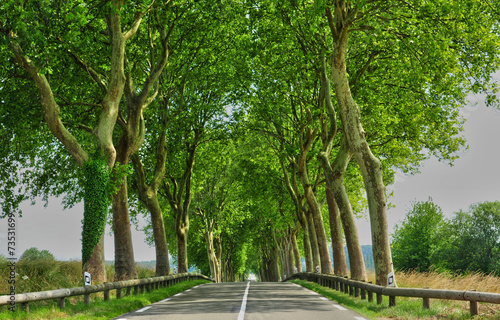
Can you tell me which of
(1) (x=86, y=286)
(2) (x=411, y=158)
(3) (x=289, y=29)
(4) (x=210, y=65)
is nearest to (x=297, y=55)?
(3) (x=289, y=29)

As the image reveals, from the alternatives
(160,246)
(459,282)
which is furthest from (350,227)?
(160,246)

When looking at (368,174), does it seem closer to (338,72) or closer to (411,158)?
(338,72)

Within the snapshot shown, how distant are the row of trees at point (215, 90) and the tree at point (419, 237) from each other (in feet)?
122

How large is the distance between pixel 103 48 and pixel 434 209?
60341mm

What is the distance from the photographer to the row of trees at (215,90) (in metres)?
14.6

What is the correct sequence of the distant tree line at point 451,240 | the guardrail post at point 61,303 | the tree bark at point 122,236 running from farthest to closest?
the distant tree line at point 451,240, the tree bark at point 122,236, the guardrail post at point 61,303

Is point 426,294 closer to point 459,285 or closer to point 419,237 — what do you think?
point 459,285

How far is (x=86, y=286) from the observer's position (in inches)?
462

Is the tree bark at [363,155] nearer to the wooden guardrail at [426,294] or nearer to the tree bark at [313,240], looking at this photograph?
the wooden guardrail at [426,294]

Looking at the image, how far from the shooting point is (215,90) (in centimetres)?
2672

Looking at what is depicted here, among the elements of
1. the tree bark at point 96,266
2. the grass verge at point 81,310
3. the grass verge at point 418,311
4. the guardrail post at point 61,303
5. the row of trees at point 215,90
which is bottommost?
the grass verge at point 418,311

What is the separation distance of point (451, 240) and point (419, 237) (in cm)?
505

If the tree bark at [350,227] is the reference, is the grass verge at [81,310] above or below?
below

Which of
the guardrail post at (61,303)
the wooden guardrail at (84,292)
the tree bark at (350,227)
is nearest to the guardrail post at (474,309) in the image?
the wooden guardrail at (84,292)
